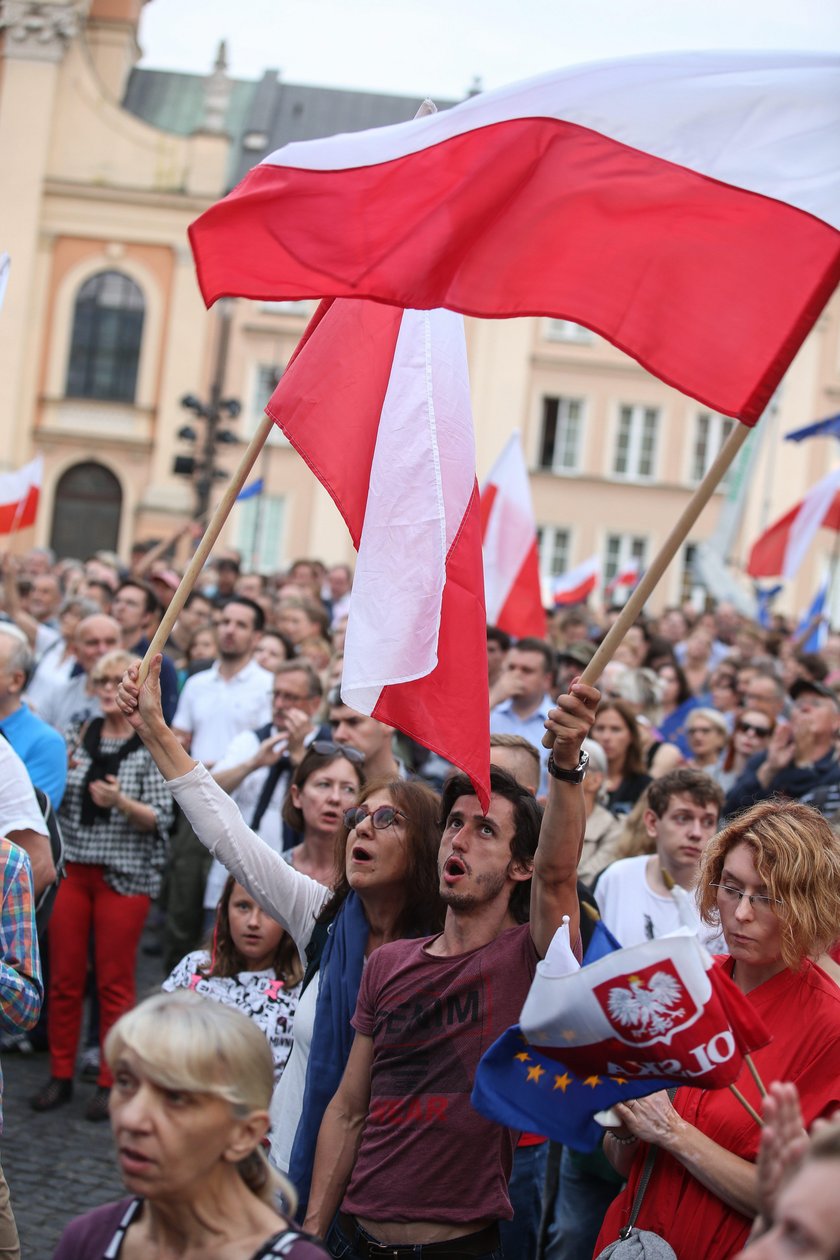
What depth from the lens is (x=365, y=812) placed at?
4.45 meters

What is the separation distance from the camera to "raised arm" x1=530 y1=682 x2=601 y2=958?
351 cm

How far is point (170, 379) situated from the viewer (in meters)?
39.2

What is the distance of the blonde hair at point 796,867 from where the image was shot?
3.56m

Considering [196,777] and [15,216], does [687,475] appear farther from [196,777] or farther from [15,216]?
[196,777]

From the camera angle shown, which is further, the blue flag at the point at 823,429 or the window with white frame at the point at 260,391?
the window with white frame at the point at 260,391

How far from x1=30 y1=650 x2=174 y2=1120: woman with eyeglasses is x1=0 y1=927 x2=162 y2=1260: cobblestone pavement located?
0.15m

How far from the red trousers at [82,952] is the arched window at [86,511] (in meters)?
32.3

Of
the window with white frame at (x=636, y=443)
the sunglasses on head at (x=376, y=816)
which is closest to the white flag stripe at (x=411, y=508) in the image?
the sunglasses on head at (x=376, y=816)

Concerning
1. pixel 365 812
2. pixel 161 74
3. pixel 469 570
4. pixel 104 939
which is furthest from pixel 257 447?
pixel 161 74

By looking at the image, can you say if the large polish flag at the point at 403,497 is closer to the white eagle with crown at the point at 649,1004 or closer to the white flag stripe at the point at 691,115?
the white flag stripe at the point at 691,115

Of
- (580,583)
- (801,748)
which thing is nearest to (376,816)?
(801,748)

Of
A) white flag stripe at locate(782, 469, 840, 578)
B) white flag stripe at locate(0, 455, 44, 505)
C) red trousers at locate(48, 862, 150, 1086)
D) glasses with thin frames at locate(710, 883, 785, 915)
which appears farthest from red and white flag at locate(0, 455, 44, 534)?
glasses with thin frames at locate(710, 883, 785, 915)

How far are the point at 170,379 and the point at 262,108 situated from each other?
9.47 metres

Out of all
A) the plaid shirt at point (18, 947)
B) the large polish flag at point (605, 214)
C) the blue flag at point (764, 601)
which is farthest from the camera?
the blue flag at point (764, 601)
